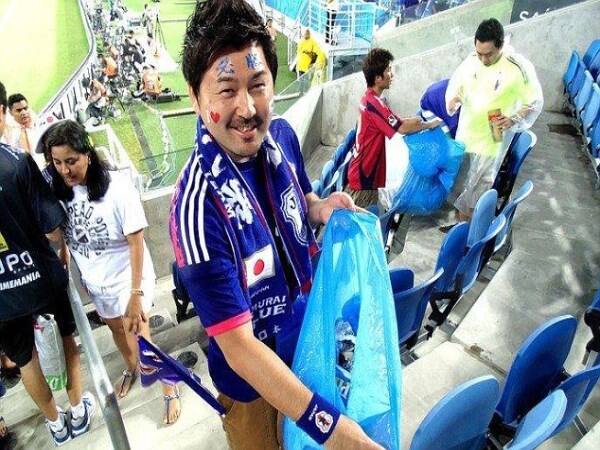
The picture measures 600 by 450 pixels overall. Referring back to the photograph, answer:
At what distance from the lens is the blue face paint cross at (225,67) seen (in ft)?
2.86

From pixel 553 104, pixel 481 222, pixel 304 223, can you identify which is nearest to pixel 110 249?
pixel 304 223

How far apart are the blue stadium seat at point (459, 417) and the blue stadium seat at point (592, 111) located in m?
3.27

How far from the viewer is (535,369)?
160 cm

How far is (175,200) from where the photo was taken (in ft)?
3.03

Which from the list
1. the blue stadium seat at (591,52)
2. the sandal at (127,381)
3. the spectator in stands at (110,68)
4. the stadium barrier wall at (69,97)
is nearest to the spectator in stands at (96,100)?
the stadium barrier wall at (69,97)

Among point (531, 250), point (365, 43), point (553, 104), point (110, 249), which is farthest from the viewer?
point (365, 43)

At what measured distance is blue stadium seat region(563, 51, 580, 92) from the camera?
477cm

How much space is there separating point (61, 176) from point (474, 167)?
8.24 ft

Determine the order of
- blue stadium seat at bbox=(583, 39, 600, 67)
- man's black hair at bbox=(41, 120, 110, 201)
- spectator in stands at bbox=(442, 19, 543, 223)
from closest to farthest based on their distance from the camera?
man's black hair at bbox=(41, 120, 110, 201), spectator in stands at bbox=(442, 19, 543, 223), blue stadium seat at bbox=(583, 39, 600, 67)

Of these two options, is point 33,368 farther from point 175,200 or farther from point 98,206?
point 175,200

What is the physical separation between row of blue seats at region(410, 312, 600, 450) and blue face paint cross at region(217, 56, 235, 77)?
38.7 inches

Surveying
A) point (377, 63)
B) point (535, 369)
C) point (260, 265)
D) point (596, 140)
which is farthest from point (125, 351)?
point (596, 140)

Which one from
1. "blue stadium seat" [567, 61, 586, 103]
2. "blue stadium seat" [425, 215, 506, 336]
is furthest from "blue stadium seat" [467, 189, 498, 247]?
"blue stadium seat" [567, 61, 586, 103]

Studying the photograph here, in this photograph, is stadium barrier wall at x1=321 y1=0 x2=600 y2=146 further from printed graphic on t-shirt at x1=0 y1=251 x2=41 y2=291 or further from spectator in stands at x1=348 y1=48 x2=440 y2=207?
printed graphic on t-shirt at x1=0 y1=251 x2=41 y2=291
